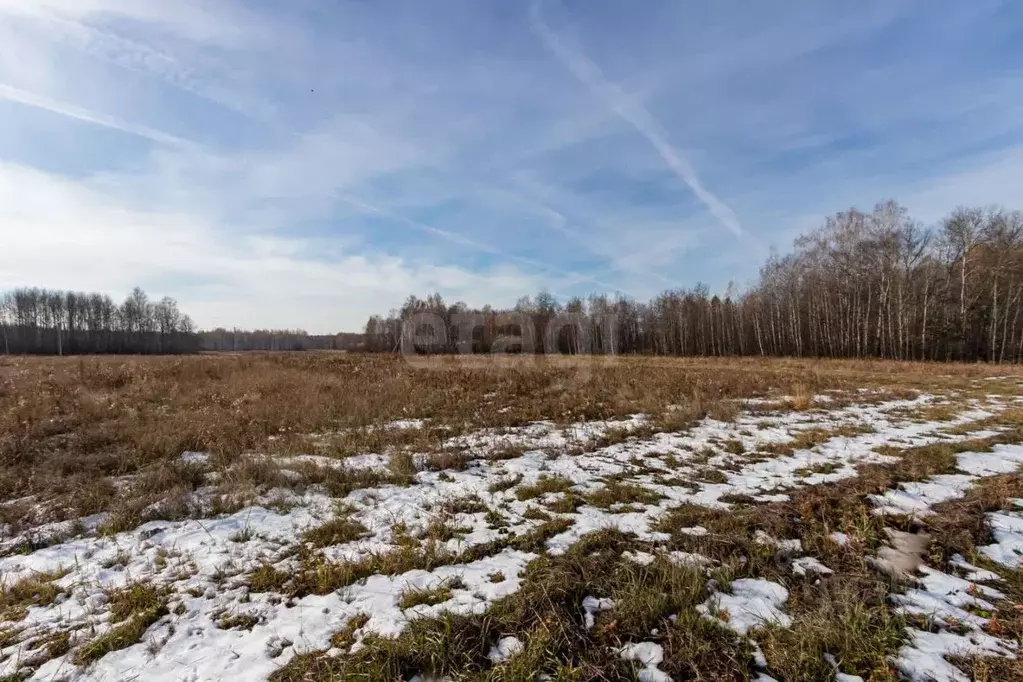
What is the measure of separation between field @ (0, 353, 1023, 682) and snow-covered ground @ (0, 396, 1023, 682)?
0.09 feet

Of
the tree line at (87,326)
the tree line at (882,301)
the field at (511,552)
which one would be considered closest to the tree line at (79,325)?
the tree line at (87,326)

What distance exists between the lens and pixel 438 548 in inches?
165

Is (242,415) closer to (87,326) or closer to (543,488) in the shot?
(543,488)

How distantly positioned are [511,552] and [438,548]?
0.72 meters

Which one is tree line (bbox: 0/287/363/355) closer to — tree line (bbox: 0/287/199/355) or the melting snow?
tree line (bbox: 0/287/199/355)

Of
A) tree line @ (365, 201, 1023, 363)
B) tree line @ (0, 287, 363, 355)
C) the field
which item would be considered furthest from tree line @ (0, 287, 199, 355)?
the field

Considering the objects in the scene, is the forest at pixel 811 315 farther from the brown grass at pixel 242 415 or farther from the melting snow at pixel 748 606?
the melting snow at pixel 748 606

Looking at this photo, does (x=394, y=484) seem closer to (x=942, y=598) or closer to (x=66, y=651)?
(x=66, y=651)

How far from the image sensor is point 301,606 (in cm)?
340

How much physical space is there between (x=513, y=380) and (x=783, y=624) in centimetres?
1393

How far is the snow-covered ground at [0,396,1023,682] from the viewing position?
2.89m

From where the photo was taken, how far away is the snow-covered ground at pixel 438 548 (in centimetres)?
289

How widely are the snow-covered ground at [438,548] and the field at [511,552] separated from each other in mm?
26

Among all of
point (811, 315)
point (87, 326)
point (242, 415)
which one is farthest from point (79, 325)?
point (811, 315)
